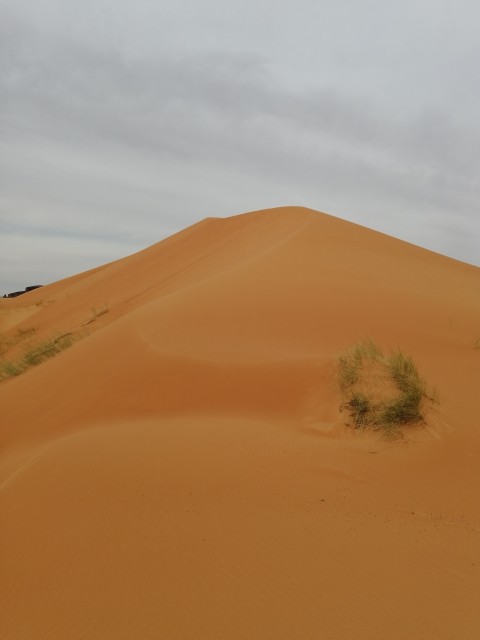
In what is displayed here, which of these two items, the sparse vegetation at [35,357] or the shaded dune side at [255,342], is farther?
the sparse vegetation at [35,357]

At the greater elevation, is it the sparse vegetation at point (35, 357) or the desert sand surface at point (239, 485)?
the sparse vegetation at point (35, 357)

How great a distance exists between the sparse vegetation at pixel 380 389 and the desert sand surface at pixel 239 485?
0.57ft

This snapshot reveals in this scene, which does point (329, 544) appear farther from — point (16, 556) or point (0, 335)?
point (0, 335)

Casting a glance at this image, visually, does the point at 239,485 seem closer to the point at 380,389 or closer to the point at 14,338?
the point at 380,389

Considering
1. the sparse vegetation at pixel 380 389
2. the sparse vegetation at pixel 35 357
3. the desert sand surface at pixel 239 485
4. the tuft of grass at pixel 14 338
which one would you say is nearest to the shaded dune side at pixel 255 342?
the desert sand surface at pixel 239 485

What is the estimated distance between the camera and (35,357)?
11250mm

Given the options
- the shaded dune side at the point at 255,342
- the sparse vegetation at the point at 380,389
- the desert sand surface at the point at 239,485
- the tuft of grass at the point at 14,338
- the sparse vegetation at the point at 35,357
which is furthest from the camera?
the tuft of grass at the point at 14,338

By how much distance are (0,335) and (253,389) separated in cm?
1533

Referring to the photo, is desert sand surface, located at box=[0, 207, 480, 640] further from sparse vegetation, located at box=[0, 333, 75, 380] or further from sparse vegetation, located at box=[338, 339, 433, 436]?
sparse vegetation, located at box=[0, 333, 75, 380]

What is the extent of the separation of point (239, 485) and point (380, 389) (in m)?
2.21

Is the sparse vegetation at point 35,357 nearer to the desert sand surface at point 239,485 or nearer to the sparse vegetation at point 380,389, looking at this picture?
the desert sand surface at point 239,485

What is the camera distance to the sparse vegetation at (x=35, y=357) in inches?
418

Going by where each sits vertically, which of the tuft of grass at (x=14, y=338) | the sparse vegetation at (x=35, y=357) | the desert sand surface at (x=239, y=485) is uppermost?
the tuft of grass at (x=14, y=338)

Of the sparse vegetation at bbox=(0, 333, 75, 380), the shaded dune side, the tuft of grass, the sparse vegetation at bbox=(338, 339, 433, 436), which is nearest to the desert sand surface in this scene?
the shaded dune side
